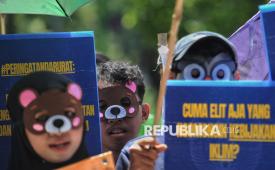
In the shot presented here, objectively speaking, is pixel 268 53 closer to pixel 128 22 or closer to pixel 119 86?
Answer: pixel 119 86

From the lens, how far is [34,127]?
3.94m

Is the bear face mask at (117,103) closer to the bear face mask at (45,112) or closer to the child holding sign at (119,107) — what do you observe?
the child holding sign at (119,107)

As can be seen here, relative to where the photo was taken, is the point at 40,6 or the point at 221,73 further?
the point at 40,6

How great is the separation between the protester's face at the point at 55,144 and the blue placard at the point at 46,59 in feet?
2.04

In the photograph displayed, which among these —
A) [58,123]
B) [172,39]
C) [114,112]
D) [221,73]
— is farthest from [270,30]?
[58,123]

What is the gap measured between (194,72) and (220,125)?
318 mm

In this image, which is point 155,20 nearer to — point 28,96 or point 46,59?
point 46,59

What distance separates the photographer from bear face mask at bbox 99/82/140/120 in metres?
4.96

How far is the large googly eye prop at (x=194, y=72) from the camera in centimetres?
453

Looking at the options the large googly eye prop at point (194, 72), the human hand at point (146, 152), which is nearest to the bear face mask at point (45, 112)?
the human hand at point (146, 152)

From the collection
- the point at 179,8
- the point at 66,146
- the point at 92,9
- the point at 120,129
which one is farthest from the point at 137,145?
the point at 92,9

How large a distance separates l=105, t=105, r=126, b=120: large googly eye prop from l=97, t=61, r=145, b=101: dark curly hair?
16 cm

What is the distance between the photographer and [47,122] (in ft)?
13.0

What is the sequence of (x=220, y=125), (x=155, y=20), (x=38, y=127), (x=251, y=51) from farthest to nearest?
(x=155, y=20), (x=251, y=51), (x=220, y=125), (x=38, y=127)
